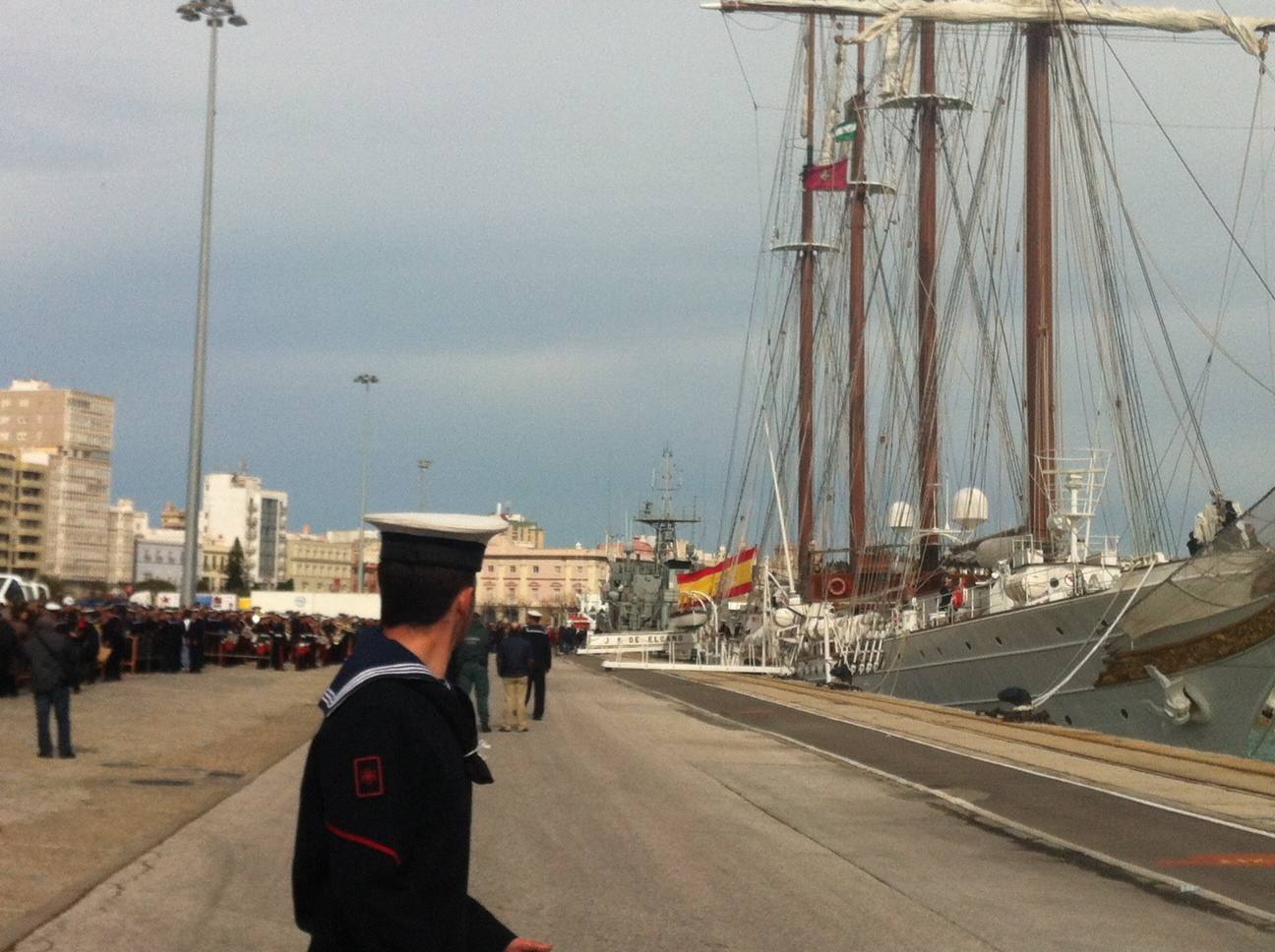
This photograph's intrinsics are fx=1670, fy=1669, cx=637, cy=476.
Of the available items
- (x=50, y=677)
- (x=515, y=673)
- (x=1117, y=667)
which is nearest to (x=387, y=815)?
(x=50, y=677)

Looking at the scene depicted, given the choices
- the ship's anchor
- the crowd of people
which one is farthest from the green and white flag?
the ship's anchor

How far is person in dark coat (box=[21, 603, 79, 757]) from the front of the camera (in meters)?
16.3

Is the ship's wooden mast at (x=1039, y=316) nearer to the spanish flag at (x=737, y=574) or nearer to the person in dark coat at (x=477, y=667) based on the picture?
the person in dark coat at (x=477, y=667)

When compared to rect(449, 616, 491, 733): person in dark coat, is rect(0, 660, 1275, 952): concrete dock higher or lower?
lower

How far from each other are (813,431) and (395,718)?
5736 centimetres

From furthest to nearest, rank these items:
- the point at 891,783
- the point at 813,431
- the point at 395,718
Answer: the point at 813,431 < the point at 891,783 < the point at 395,718

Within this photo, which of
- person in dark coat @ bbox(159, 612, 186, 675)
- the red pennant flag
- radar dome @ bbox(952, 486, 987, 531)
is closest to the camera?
person in dark coat @ bbox(159, 612, 186, 675)

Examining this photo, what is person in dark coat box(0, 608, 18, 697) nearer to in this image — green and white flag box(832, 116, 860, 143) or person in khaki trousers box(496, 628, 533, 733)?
person in khaki trousers box(496, 628, 533, 733)

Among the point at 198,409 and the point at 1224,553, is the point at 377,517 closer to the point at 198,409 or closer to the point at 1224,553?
the point at 1224,553

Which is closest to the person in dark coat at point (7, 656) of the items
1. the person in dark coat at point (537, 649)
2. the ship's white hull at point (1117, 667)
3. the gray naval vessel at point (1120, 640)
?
the person in dark coat at point (537, 649)

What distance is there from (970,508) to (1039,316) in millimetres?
7680

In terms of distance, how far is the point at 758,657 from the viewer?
5631cm

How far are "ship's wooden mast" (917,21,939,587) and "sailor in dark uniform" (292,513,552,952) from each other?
1645 inches

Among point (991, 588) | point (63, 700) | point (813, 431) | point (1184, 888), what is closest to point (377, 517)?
point (1184, 888)
